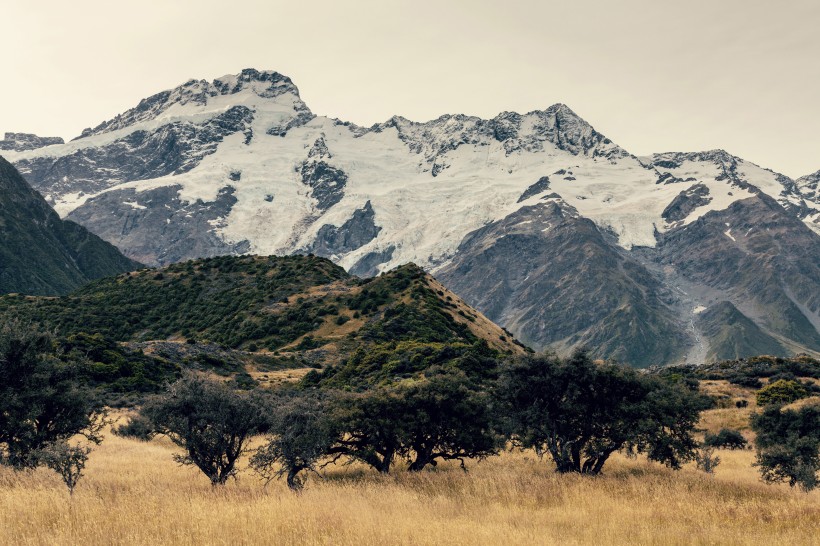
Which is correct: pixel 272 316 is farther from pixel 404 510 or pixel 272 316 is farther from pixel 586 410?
pixel 404 510

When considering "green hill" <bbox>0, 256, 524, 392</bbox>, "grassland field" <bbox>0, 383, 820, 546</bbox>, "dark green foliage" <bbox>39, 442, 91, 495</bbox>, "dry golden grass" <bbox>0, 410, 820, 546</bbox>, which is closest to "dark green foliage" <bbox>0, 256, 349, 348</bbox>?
"green hill" <bbox>0, 256, 524, 392</bbox>

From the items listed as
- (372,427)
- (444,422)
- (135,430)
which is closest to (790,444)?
(444,422)

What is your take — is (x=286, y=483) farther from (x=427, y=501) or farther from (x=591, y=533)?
(x=591, y=533)

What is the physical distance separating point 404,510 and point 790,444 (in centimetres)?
2646

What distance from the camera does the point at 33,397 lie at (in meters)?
26.5

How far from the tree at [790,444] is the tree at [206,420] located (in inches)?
947

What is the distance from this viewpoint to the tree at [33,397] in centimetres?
2583

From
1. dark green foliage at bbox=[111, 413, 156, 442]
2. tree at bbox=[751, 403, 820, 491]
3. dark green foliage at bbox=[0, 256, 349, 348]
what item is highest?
dark green foliage at bbox=[0, 256, 349, 348]

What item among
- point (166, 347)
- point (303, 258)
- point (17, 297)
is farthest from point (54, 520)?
point (303, 258)

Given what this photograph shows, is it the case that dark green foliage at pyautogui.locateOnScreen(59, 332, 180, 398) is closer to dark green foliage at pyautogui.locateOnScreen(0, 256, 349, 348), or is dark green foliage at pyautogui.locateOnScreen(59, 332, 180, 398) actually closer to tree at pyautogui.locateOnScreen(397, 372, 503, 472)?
dark green foliage at pyautogui.locateOnScreen(0, 256, 349, 348)

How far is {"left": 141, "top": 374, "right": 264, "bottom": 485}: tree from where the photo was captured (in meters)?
25.8

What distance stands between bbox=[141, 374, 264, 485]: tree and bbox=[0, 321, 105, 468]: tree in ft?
11.1

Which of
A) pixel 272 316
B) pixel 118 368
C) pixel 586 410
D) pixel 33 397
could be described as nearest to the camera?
pixel 33 397

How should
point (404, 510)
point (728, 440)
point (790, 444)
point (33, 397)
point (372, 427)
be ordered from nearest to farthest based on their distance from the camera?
1. point (404, 510)
2. point (33, 397)
3. point (372, 427)
4. point (790, 444)
5. point (728, 440)
